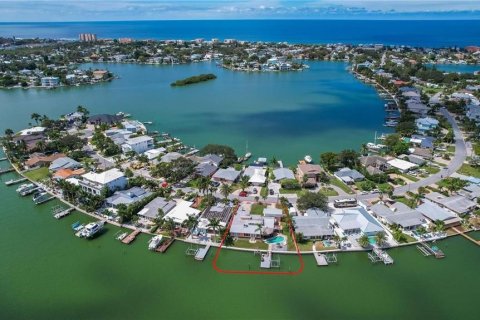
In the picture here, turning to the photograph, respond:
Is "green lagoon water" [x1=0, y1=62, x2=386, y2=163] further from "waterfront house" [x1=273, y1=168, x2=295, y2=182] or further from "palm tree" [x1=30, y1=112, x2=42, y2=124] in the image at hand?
"waterfront house" [x1=273, y1=168, x2=295, y2=182]

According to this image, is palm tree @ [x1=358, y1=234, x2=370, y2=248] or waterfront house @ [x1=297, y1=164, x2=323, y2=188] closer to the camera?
palm tree @ [x1=358, y1=234, x2=370, y2=248]

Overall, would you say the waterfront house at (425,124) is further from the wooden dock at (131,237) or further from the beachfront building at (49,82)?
the beachfront building at (49,82)

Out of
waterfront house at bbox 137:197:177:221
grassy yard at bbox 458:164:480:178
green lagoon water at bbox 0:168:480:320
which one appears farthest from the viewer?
grassy yard at bbox 458:164:480:178

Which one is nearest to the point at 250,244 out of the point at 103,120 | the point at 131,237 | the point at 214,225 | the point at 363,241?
the point at 214,225

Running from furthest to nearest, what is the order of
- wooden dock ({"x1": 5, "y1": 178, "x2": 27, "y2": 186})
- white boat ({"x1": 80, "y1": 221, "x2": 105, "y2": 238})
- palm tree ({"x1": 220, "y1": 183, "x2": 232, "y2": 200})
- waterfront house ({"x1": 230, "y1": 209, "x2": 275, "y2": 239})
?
wooden dock ({"x1": 5, "y1": 178, "x2": 27, "y2": 186}) → palm tree ({"x1": 220, "y1": 183, "x2": 232, "y2": 200}) → white boat ({"x1": 80, "y1": 221, "x2": 105, "y2": 238}) → waterfront house ({"x1": 230, "y1": 209, "x2": 275, "y2": 239})

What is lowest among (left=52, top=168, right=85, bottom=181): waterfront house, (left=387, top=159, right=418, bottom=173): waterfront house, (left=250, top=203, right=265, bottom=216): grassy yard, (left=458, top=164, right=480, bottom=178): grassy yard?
(left=250, top=203, right=265, bottom=216): grassy yard

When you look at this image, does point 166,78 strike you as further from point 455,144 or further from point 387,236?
point 387,236

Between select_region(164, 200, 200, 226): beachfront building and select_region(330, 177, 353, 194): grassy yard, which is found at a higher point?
select_region(330, 177, 353, 194): grassy yard

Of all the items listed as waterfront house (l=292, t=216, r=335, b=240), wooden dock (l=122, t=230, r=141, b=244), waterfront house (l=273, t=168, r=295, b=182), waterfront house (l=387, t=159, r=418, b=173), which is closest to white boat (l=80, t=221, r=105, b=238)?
wooden dock (l=122, t=230, r=141, b=244)
